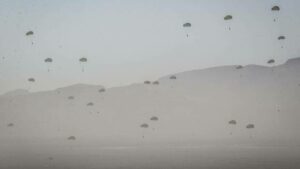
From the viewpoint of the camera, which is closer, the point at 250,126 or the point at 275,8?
the point at 275,8

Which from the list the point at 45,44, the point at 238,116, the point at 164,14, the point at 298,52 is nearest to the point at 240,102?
the point at 238,116

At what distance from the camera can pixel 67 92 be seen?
9.25ft

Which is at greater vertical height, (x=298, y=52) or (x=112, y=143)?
(x=298, y=52)

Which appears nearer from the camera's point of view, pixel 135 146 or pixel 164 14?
pixel 164 14

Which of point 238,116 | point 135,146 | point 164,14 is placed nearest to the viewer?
point 164,14

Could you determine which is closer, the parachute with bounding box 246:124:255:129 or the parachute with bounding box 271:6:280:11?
the parachute with bounding box 271:6:280:11

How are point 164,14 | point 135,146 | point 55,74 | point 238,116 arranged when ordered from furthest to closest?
1. point 135,146
2. point 238,116
3. point 55,74
4. point 164,14

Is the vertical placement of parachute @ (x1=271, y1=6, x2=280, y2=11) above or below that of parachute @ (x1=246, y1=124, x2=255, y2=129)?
above

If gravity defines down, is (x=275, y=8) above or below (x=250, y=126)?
above

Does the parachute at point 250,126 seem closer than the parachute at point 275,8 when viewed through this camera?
No

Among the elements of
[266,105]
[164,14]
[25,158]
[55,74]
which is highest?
[164,14]

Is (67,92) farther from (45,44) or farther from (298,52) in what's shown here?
(298,52)

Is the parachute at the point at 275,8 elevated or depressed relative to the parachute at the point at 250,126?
elevated

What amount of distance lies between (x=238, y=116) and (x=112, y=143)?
1032mm
